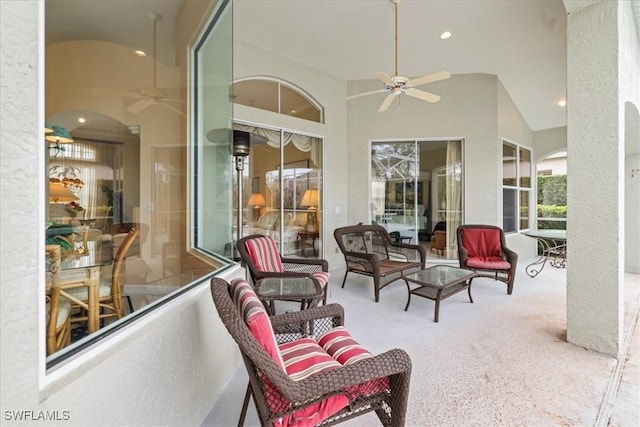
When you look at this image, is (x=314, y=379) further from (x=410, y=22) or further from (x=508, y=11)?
(x=508, y=11)

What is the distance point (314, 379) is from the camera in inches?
49.7

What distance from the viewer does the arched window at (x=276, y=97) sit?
4.62m

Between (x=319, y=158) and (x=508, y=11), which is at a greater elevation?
(x=508, y=11)

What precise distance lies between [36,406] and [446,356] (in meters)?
2.50

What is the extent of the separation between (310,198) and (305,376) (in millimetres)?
4223

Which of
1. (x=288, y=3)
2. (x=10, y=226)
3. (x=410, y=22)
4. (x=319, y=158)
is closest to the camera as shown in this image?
(x=10, y=226)

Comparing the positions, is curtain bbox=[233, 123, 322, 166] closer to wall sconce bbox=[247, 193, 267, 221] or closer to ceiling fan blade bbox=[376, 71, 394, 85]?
wall sconce bbox=[247, 193, 267, 221]

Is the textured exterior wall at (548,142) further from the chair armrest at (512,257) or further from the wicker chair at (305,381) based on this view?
the wicker chair at (305,381)

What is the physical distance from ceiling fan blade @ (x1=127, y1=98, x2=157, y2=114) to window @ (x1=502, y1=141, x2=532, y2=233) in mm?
6299

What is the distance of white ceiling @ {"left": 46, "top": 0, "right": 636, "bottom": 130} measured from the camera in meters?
3.56

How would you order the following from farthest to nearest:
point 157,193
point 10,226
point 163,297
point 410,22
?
1. point 157,193
2. point 410,22
3. point 163,297
4. point 10,226

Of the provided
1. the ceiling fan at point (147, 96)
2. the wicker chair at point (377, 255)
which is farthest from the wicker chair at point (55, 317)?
the ceiling fan at point (147, 96)

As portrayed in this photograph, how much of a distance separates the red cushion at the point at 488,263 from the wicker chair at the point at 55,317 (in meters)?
4.47

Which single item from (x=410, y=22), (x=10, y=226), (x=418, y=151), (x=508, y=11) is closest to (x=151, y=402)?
(x=10, y=226)
